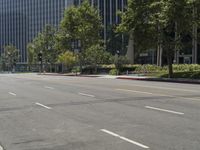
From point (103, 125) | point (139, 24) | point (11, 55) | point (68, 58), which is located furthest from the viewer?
point (11, 55)

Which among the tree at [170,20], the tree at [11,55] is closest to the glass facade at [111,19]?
the tree at [11,55]

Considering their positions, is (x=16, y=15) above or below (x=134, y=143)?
above

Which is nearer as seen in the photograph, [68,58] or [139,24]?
[139,24]

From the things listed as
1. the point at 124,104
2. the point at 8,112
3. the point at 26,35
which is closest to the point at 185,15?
the point at 124,104

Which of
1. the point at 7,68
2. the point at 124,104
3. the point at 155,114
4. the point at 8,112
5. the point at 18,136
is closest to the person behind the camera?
the point at 18,136

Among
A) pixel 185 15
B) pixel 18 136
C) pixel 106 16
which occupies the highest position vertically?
pixel 106 16

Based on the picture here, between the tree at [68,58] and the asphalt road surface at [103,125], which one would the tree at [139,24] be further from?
the tree at [68,58]

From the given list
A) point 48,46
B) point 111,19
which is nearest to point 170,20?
point 48,46

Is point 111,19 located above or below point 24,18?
below

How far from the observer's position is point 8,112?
17.1m

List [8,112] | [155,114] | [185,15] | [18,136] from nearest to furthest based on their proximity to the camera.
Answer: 1. [18,136]
2. [155,114]
3. [8,112]
4. [185,15]

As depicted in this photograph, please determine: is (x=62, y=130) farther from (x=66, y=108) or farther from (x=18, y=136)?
(x=66, y=108)

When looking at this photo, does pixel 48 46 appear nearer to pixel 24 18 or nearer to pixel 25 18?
pixel 25 18

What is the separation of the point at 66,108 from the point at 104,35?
119 metres
